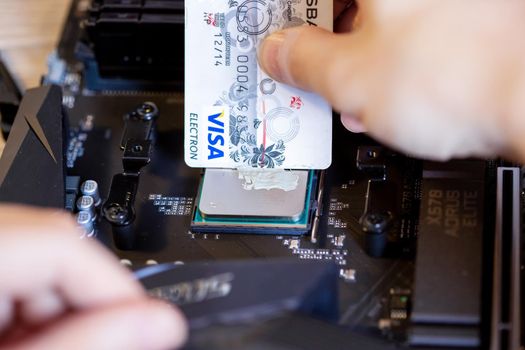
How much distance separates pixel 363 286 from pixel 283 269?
221 millimetres

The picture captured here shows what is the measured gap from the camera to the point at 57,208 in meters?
1.35

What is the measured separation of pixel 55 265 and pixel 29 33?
119cm

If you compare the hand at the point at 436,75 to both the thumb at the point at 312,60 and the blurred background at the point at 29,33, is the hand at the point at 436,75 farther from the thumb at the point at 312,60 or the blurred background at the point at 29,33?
the blurred background at the point at 29,33

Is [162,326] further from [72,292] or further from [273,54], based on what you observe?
[273,54]

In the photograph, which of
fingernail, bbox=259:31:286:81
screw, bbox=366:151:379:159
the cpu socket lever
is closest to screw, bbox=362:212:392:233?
screw, bbox=366:151:379:159

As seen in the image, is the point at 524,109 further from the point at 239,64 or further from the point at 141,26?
the point at 141,26

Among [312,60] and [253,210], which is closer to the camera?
[312,60]

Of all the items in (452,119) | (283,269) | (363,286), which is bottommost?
(363,286)

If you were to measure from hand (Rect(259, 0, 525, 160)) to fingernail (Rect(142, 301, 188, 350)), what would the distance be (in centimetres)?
39

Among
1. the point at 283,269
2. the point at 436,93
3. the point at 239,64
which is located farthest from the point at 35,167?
the point at 436,93

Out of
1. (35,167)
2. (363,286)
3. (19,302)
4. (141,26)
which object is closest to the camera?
(19,302)

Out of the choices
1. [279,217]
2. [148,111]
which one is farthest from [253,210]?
[148,111]

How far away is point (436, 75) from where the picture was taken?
1114 mm

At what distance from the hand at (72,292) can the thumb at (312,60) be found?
41 centimetres
